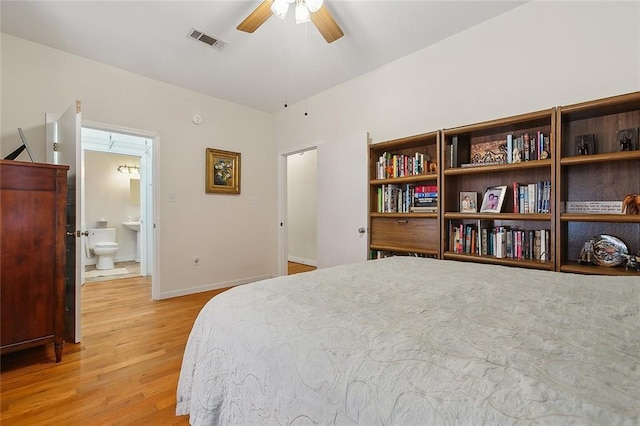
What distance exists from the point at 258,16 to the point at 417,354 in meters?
2.20

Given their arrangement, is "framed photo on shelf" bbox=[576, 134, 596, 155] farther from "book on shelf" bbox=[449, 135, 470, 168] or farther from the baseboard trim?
the baseboard trim

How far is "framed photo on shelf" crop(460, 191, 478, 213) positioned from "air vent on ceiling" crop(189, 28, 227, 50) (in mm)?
2488

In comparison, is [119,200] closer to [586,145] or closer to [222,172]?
[222,172]

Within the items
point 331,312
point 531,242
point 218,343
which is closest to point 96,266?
point 218,343

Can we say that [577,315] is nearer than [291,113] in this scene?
Yes

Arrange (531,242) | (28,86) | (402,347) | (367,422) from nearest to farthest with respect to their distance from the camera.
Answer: (367,422) < (402,347) < (531,242) < (28,86)

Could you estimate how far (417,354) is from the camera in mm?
610

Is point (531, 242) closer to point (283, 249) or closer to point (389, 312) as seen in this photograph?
point (389, 312)

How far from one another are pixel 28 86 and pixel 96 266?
3595 millimetres

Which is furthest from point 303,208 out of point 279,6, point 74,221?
point 279,6

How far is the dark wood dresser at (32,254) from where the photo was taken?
1805 millimetres

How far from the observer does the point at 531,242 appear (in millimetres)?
2025

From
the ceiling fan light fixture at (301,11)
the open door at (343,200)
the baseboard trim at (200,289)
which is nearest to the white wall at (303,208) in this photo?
the baseboard trim at (200,289)

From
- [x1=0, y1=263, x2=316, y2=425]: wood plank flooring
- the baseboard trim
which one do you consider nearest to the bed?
[x1=0, y1=263, x2=316, y2=425]: wood plank flooring
